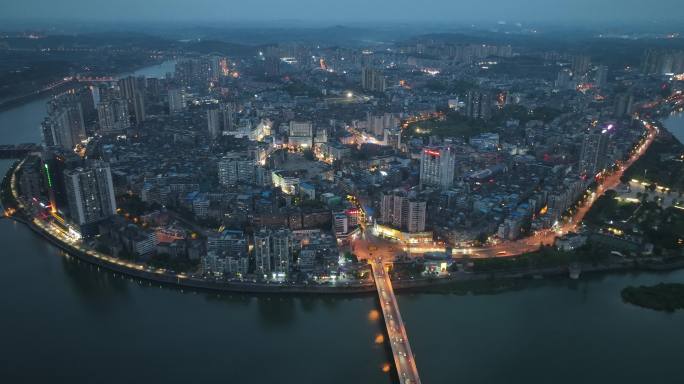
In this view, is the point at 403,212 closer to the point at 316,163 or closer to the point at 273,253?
the point at 273,253

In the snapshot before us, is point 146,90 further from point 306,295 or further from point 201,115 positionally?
point 306,295

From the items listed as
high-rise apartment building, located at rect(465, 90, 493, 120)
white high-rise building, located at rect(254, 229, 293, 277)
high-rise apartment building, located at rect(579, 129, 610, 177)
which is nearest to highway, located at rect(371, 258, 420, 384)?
white high-rise building, located at rect(254, 229, 293, 277)

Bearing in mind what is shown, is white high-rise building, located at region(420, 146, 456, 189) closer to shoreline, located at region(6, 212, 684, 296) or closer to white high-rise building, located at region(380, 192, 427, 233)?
white high-rise building, located at region(380, 192, 427, 233)

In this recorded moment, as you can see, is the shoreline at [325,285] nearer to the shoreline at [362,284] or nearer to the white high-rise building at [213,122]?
the shoreline at [362,284]

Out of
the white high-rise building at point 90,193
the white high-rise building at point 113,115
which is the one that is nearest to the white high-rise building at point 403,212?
the white high-rise building at point 90,193

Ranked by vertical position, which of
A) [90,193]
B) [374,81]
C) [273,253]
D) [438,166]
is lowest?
[273,253]

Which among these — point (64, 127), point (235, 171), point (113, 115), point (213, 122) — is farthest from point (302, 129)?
point (64, 127)

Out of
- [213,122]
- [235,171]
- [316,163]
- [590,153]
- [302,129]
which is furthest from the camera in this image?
[213,122]
